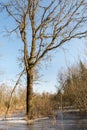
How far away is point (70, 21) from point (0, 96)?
17662mm

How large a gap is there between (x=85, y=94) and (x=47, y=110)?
2.85m

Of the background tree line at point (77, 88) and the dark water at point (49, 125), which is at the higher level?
the background tree line at point (77, 88)

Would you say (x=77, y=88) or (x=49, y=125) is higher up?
(x=77, y=88)

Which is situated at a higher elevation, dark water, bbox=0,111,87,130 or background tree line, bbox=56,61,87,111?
background tree line, bbox=56,61,87,111

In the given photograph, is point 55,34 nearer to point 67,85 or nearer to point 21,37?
point 21,37

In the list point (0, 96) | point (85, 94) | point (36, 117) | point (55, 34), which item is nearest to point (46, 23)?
point (55, 34)

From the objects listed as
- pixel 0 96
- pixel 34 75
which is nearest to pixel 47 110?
pixel 34 75

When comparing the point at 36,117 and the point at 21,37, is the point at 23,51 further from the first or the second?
the point at 36,117

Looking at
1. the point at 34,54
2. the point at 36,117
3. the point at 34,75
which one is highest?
the point at 34,54

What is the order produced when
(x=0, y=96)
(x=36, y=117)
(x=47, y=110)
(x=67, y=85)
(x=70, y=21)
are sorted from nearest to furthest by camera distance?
(x=67, y=85)
(x=47, y=110)
(x=36, y=117)
(x=70, y=21)
(x=0, y=96)

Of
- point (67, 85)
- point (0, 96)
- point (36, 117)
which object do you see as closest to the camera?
point (67, 85)

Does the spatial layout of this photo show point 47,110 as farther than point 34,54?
No

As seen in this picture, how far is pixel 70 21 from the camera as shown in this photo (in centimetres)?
1697

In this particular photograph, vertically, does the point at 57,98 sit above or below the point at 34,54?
below
